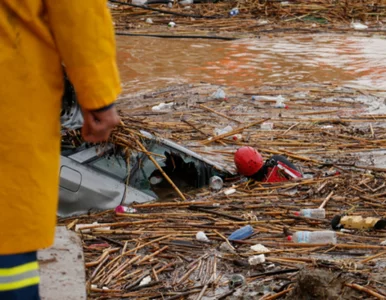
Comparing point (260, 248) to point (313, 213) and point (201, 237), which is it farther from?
point (313, 213)

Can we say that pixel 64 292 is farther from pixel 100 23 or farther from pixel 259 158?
pixel 259 158

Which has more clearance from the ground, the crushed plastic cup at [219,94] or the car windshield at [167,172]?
the car windshield at [167,172]

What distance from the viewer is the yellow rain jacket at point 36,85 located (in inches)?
90.2

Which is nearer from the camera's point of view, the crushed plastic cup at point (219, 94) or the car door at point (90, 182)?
the car door at point (90, 182)

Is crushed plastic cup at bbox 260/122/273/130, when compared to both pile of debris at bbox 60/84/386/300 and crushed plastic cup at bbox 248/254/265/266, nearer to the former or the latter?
pile of debris at bbox 60/84/386/300

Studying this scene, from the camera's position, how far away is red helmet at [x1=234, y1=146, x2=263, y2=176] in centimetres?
660

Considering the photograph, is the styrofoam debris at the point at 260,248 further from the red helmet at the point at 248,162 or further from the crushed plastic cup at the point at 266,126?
the crushed plastic cup at the point at 266,126

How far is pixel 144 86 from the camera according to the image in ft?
37.2

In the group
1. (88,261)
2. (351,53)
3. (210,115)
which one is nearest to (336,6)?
(351,53)

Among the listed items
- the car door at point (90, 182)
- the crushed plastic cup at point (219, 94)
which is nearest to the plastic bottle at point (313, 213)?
the car door at point (90, 182)

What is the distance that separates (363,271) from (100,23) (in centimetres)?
248

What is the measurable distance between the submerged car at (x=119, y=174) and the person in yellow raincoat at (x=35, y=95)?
3.06m

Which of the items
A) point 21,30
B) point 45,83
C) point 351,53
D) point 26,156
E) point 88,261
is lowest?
point 351,53

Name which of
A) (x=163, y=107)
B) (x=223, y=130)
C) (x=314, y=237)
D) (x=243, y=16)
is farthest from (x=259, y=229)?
(x=243, y=16)
